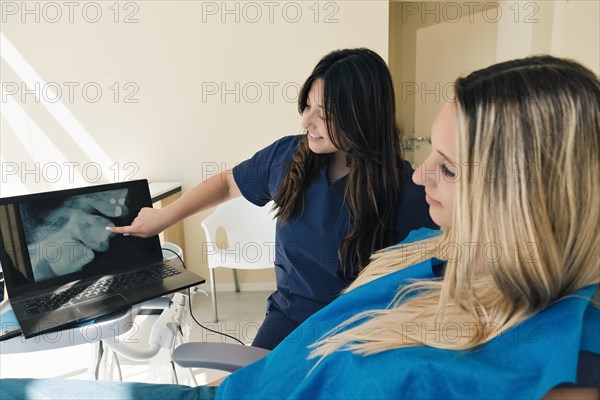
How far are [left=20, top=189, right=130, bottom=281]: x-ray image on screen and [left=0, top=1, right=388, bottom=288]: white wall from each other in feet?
5.67

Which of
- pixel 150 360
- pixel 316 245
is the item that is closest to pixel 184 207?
pixel 316 245

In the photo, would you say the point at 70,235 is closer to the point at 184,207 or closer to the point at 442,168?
the point at 184,207

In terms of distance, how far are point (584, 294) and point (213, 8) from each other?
2.74 m

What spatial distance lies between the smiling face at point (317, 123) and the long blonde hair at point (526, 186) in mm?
547

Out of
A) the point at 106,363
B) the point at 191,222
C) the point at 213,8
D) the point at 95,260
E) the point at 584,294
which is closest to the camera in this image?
the point at 584,294

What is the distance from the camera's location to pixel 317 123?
47.6 inches

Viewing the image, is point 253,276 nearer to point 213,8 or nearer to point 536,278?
point 213,8

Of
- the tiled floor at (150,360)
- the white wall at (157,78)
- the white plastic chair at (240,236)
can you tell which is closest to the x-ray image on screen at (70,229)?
the tiled floor at (150,360)

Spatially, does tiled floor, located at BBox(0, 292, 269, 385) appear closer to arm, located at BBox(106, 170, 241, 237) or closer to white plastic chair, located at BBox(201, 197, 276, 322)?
white plastic chair, located at BBox(201, 197, 276, 322)

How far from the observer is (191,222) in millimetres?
3049

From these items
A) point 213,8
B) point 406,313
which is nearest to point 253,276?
point 213,8

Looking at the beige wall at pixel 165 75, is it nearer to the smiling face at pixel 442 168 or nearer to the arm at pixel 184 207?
the arm at pixel 184 207

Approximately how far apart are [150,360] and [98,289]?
870 millimetres

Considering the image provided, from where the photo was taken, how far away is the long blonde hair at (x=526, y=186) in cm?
57
